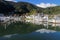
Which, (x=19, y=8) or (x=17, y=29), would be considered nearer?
(x=17, y=29)

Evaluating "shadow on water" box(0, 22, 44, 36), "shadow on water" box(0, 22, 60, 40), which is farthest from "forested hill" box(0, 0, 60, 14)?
"shadow on water" box(0, 22, 60, 40)

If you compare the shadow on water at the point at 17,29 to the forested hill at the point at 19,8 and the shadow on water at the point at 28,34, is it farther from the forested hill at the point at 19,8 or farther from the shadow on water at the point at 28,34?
the forested hill at the point at 19,8

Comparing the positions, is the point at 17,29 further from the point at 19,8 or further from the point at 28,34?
the point at 19,8

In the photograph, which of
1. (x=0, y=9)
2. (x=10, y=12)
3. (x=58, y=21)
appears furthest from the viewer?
(x=10, y=12)

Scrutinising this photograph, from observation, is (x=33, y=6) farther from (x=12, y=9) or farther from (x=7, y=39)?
(x=7, y=39)

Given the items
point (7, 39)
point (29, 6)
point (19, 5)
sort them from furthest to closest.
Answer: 1. point (29, 6)
2. point (19, 5)
3. point (7, 39)

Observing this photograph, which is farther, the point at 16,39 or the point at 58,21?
the point at 58,21

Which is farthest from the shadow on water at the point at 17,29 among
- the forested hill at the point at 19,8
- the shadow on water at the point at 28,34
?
the forested hill at the point at 19,8

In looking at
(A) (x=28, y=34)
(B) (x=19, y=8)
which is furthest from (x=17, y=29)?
(B) (x=19, y=8)

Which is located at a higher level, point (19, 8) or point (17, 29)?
point (19, 8)

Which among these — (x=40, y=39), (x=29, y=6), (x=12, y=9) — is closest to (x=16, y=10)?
(x=12, y=9)

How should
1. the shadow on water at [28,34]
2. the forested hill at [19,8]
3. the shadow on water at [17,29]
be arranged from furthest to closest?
the forested hill at [19,8], the shadow on water at [17,29], the shadow on water at [28,34]
